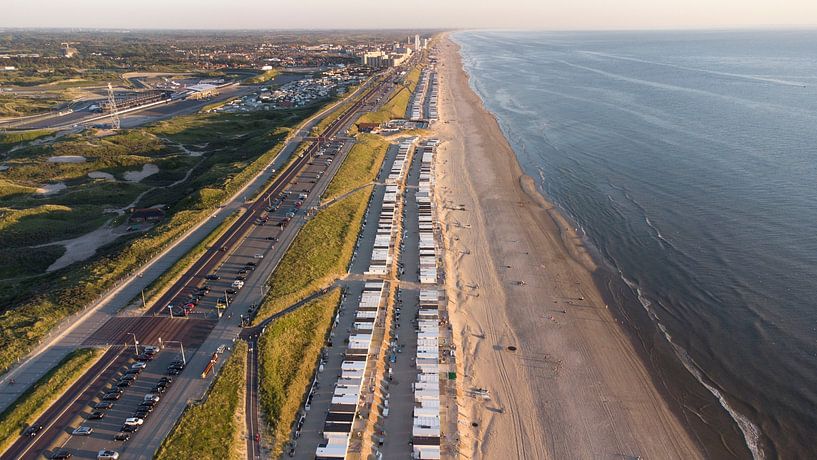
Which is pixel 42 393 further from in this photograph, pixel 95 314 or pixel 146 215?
pixel 146 215

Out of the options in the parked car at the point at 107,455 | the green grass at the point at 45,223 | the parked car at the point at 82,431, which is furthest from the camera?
the green grass at the point at 45,223

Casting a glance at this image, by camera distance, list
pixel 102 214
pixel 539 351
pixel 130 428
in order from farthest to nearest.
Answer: pixel 102 214 → pixel 539 351 → pixel 130 428

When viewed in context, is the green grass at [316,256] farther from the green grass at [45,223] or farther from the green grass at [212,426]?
the green grass at [45,223]

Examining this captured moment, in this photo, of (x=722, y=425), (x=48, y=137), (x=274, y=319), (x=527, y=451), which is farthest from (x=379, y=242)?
(x=48, y=137)

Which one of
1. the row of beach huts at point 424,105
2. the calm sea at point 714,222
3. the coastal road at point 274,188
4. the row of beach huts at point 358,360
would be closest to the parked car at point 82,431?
the coastal road at point 274,188

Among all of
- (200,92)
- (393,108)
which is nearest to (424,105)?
(393,108)

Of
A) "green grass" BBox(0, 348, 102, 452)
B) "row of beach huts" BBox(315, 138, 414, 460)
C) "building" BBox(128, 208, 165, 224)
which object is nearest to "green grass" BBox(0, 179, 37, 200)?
"building" BBox(128, 208, 165, 224)
